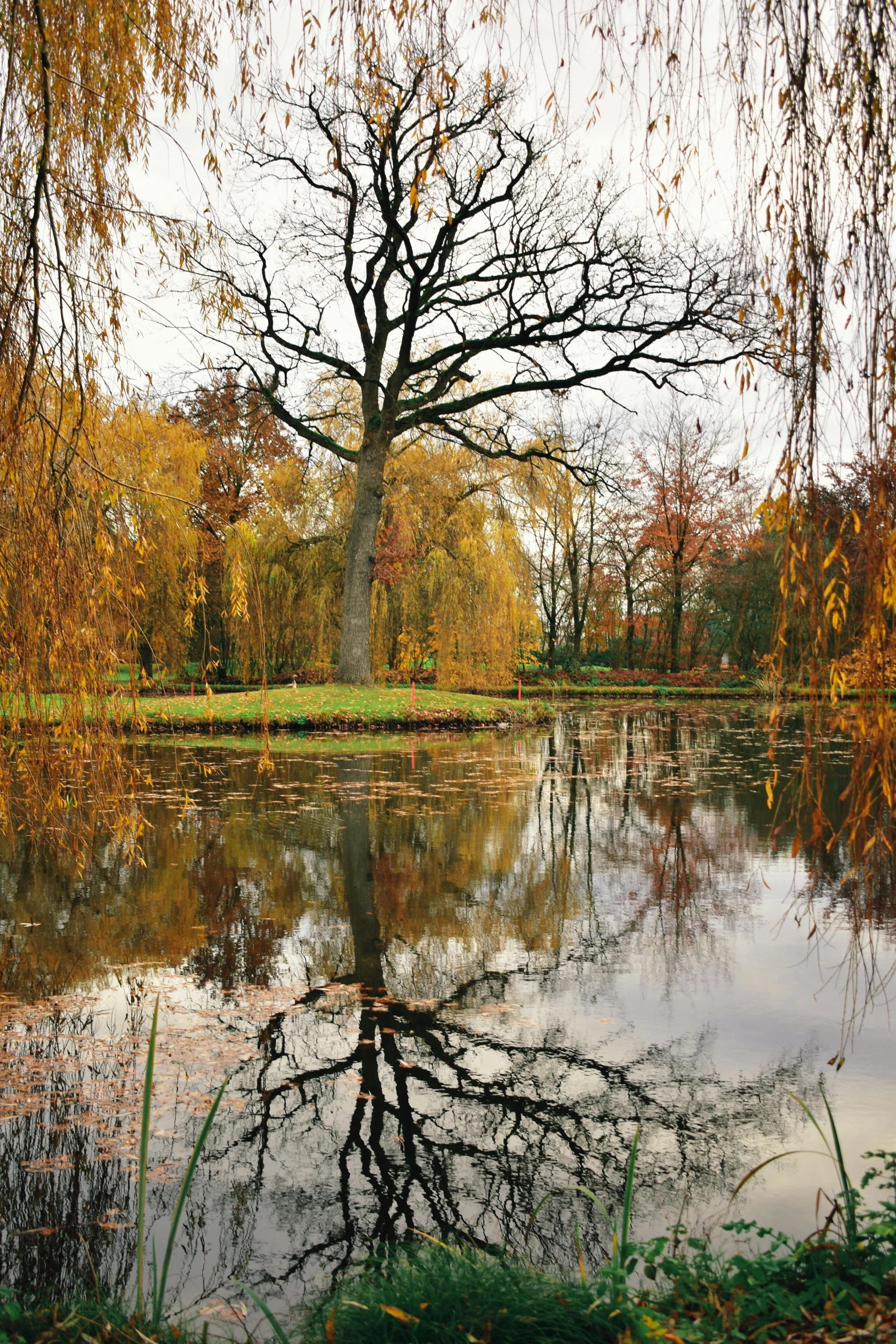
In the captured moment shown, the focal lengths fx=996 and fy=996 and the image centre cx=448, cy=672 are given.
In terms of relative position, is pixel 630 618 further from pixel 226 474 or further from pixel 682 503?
pixel 226 474

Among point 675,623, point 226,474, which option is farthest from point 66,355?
point 675,623

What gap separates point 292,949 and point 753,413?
150 inches

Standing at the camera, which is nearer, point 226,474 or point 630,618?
point 226,474

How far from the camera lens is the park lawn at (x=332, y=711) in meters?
18.0

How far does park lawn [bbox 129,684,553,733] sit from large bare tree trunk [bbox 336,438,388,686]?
766 millimetres

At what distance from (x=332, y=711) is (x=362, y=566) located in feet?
14.9

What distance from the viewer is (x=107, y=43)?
160 inches

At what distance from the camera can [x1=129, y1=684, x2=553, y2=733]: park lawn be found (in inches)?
709

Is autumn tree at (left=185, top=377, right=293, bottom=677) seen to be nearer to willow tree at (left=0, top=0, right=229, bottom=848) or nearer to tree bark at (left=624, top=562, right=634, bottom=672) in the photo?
tree bark at (left=624, top=562, right=634, bottom=672)

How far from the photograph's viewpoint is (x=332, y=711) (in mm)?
18594

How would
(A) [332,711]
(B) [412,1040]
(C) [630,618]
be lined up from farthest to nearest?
(C) [630,618] < (A) [332,711] < (B) [412,1040]

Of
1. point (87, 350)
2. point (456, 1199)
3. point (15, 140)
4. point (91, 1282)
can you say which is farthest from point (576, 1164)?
point (15, 140)

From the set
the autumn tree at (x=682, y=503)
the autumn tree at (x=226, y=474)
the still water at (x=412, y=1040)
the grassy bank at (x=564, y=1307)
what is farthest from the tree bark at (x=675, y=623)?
the grassy bank at (x=564, y=1307)

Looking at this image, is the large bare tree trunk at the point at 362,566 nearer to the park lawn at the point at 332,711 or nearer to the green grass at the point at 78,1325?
the park lawn at the point at 332,711
